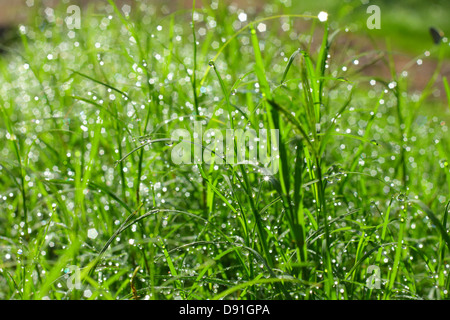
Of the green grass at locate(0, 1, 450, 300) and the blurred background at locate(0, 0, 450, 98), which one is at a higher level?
the blurred background at locate(0, 0, 450, 98)

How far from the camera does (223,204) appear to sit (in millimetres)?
1329

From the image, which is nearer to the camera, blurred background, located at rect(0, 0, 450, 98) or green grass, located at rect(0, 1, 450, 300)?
green grass, located at rect(0, 1, 450, 300)

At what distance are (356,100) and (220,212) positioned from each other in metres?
1.55

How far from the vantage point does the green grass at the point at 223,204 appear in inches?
37.3

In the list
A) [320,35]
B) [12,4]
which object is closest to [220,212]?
[320,35]

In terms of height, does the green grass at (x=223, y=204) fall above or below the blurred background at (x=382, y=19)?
below

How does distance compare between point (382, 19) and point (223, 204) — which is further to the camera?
point (382, 19)

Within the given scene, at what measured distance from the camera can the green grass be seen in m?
0.95

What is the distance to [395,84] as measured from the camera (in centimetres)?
135

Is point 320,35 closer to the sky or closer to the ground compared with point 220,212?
closer to the sky

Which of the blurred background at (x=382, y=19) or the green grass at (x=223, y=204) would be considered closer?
the green grass at (x=223, y=204)

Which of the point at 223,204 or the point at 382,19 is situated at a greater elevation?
the point at 382,19

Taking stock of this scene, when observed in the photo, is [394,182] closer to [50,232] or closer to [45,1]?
[50,232]
